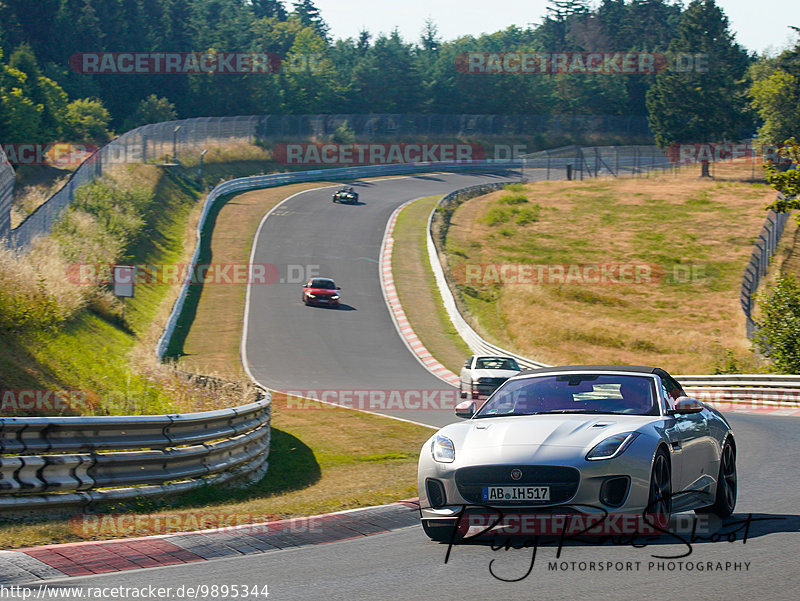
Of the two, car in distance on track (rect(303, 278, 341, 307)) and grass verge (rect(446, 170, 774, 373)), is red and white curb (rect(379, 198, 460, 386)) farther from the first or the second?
grass verge (rect(446, 170, 774, 373))

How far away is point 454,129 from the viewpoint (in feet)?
336

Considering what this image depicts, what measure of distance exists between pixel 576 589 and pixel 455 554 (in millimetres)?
1308

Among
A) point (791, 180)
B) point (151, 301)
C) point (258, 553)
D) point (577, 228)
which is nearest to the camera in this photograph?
point (258, 553)

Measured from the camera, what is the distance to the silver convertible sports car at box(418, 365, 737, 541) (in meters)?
6.91

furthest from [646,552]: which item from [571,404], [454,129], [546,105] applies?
[546,105]

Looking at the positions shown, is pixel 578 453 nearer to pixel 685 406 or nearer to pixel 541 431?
pixel 541 431

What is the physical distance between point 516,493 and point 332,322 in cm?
3004

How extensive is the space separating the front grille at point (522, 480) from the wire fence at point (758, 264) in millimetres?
30472

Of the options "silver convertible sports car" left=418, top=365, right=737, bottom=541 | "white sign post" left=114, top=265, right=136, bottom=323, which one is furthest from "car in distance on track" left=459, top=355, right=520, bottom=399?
"silver convertible sports car" left=418, top=365, right=737, bottom=541

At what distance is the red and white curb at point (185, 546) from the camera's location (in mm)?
6434

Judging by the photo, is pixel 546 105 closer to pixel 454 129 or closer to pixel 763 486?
pixel 454 129

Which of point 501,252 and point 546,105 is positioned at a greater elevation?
point 546,105

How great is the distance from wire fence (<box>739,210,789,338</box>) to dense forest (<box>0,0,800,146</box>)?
4121cm

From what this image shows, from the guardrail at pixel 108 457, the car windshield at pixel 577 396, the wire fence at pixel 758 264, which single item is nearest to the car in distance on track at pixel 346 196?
the wire fence at pixel 758 264
